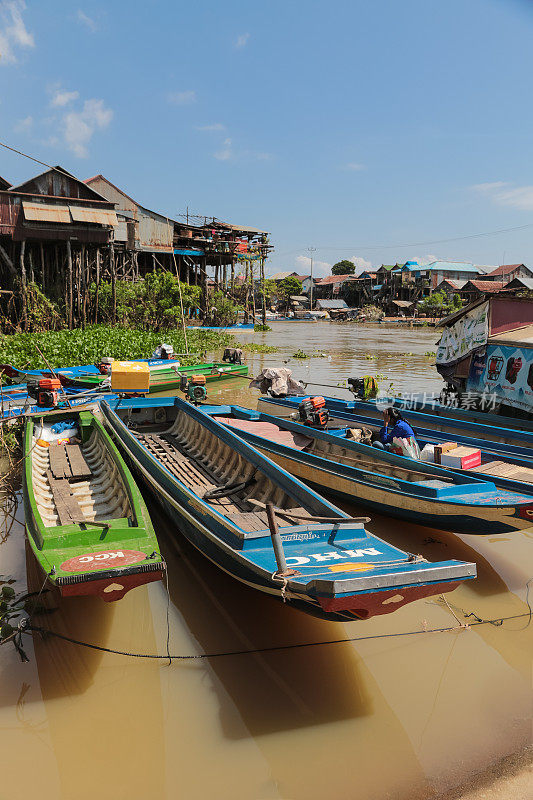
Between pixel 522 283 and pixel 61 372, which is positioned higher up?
pixel 522 283

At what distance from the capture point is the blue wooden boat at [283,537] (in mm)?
3857

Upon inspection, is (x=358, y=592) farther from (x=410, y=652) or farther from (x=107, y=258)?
(x=107, y=258)

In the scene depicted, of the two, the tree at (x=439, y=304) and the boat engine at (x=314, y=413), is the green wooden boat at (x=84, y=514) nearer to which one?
the boat engine at (x=314, y=413)

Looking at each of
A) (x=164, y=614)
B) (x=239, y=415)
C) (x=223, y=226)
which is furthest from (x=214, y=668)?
(x=223, y=226)

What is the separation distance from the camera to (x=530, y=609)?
5422mm

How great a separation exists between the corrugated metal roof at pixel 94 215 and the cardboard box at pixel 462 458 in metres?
→ 18.9

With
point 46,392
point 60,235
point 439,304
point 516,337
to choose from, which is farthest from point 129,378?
point 439,304

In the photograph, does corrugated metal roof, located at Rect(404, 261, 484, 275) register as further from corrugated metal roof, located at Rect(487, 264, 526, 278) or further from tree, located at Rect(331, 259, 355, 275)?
tree, located at Rect(331, 259, 355, 275)

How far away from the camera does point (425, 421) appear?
9.76 metres

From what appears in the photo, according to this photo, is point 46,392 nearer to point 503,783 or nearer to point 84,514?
point 84,514

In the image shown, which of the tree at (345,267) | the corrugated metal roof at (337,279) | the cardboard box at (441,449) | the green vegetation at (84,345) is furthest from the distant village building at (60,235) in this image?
the tree at (345,267)

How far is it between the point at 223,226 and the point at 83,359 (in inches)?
832

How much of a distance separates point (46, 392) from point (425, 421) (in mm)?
7405

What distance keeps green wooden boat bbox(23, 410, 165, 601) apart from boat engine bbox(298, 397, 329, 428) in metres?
3.65
